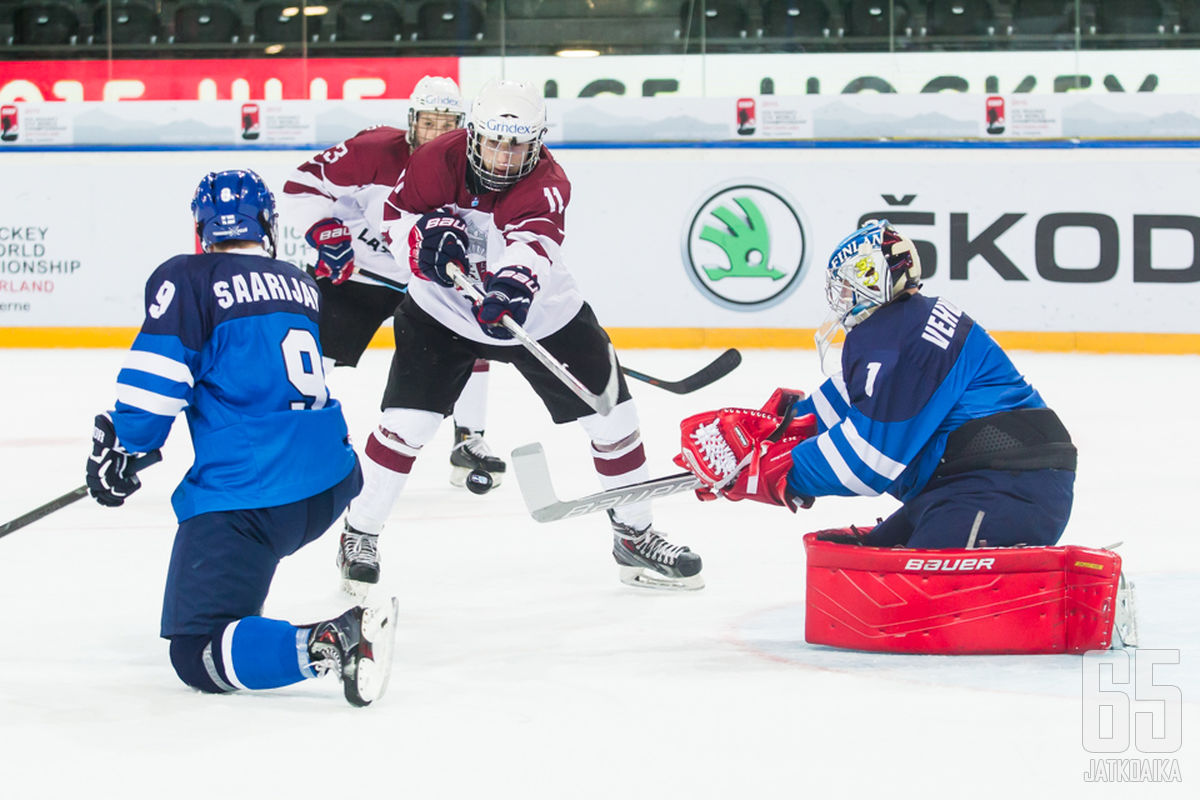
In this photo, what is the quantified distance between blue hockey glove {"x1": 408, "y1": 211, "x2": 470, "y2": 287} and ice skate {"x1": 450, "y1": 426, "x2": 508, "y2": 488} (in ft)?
4.24

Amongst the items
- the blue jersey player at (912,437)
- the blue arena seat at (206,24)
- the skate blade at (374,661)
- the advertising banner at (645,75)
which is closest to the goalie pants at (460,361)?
the blue jersey player at (912,437)

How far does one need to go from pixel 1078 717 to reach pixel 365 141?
280 cm

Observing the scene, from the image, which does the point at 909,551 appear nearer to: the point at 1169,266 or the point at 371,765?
the point at 371,765

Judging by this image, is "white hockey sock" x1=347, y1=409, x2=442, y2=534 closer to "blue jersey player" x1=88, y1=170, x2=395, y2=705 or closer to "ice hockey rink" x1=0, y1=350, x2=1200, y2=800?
"ice hockey rink" x1=0, y1=350, x2=1200, y2=800

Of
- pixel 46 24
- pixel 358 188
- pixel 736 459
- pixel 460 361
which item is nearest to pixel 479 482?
pixel 358 188

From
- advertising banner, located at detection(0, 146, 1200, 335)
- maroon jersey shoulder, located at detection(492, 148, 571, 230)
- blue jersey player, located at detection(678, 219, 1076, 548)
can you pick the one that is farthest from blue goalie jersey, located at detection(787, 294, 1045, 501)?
advertising banner, located at detection(0, 146, 1200, 335)

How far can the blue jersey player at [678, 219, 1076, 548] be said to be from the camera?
2.57 meters

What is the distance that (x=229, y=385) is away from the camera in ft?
7.68

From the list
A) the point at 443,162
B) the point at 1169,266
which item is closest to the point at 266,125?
the point at 1169,266

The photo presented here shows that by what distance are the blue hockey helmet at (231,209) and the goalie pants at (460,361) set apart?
83 cm

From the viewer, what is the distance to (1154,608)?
2.87m

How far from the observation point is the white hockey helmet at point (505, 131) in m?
3.06

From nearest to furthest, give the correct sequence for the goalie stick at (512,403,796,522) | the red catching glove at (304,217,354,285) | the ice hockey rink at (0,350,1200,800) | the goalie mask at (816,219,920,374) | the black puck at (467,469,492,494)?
the ice hockey rink at (0,350,1200,800)
the goalie mask at (816,219,920,374)
the goalie stick at (512,403,796,522)
the red catching glove at (304,217,354,285)
the black puck at (467,469,492,494)

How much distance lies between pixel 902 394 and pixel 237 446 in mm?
1110
